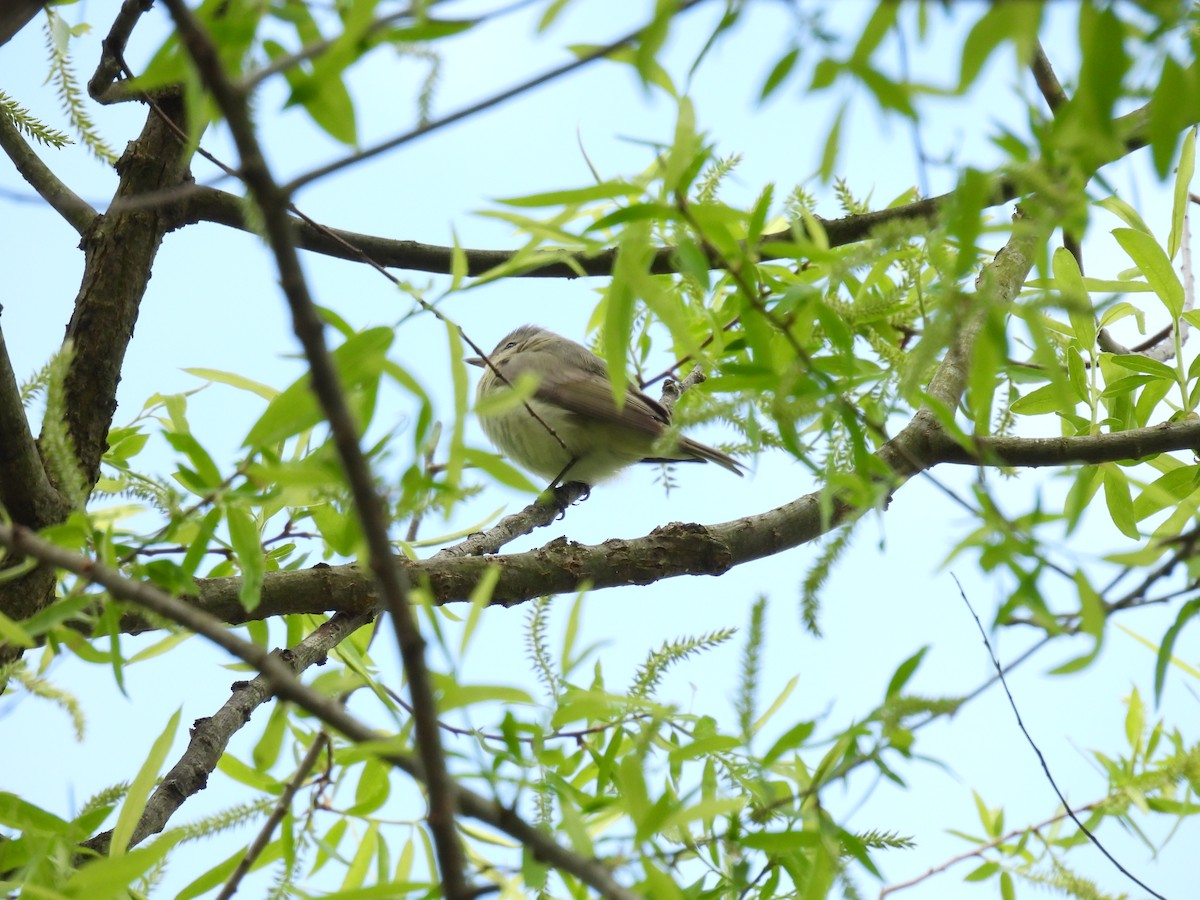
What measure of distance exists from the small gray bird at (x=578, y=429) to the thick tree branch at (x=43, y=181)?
1.79 meters

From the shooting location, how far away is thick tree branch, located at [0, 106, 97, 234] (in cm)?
195

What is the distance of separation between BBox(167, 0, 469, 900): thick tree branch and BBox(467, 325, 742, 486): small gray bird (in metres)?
2.80

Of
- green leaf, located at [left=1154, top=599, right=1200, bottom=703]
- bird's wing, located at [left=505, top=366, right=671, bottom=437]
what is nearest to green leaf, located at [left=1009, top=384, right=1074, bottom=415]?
green leaf, located at [left=1154, top=599, right=1200, bottom=703]

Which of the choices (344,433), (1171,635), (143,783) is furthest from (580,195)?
(143,783)

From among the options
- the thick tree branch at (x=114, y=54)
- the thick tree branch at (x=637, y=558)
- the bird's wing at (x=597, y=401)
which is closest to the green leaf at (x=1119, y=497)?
the thick tree branch at (x=637, y=558)

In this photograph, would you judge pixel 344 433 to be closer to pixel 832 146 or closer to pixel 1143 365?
pixel 832 146

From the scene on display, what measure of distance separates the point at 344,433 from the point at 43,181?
164cm

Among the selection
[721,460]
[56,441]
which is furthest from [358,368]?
[721,460]

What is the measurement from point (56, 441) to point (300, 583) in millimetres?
848

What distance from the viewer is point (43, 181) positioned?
6.65 ft

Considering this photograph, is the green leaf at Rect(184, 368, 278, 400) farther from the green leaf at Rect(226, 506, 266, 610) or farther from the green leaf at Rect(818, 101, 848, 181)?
the green leaf at Rect(818, 101, 848, 181)

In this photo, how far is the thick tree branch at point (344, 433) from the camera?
665 millimetres

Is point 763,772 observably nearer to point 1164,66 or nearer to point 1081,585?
point 1081,585

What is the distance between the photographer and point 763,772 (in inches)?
48.3
